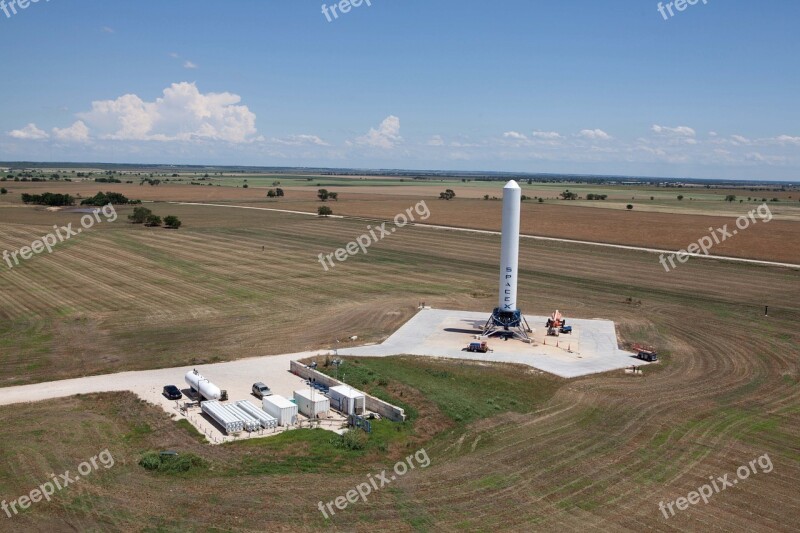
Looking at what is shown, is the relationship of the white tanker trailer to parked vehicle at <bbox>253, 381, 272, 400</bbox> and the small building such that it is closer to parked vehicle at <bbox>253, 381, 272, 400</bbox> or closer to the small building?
parked vehicle at <bbox>253, 381, 272, 400</bbox>

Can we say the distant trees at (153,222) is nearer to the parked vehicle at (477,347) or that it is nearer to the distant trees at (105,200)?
the distant trees at (105,200)

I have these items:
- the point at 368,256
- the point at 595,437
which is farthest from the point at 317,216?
the point at 595,437

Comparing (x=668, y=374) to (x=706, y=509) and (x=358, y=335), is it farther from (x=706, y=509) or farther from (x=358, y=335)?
(x=358, y=335)

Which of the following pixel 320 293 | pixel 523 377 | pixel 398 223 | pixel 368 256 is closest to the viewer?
pixel 523 377

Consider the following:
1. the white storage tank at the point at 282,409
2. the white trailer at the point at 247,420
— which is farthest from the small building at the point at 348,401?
the white trailer at the point at 247,420

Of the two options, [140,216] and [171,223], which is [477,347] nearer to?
[171,223]
